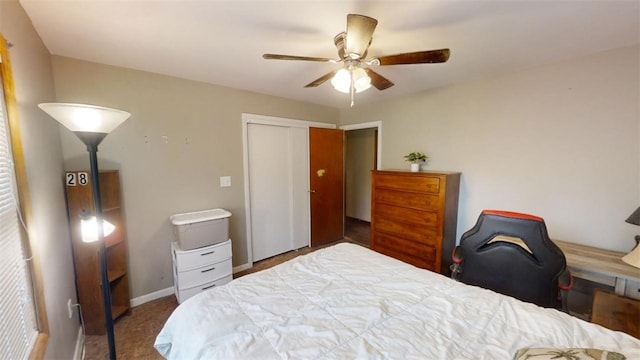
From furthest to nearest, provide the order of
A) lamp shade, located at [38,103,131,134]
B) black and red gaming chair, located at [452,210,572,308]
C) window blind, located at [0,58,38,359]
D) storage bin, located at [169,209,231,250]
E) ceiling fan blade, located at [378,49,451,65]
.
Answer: storage bin, located at [169,209,231,250] < black and red gaming chair, located at [452,210,572,308] < ceiling fan blade, located at [378,49,451,65] < lamp shade, located at [38,103,131,134] < window blind, located at [0,58,38,359]

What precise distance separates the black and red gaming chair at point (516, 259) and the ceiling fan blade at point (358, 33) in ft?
4.44

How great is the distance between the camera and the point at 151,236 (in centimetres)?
244

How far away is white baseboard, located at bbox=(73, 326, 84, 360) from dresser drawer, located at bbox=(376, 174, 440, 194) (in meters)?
3.04

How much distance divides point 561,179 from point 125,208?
403cm

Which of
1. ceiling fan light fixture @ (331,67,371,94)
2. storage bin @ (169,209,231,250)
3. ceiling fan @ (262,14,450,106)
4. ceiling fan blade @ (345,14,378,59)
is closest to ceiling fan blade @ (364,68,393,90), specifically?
ceiling fan @ (262,14,450,106)

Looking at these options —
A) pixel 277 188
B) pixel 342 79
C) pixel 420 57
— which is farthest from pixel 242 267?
pixel 420 57

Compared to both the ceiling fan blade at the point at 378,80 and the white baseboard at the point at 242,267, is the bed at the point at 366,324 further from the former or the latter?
the white baseboard at the point at 242,267

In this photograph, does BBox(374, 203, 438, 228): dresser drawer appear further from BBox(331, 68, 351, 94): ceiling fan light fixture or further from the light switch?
the light switch

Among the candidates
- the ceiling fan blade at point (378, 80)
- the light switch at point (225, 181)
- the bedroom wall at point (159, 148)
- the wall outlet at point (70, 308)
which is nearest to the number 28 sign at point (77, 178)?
the bedroom wall at point (159, 148)

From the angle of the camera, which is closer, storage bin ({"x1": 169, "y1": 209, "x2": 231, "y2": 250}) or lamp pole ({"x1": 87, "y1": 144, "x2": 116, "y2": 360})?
lamp pole ({"x1": 87, "y1": 144, "x2": 116, "y2": 360})

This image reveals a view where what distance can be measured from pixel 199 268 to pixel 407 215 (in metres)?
2.28

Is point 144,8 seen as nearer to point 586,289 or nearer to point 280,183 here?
point 280,183

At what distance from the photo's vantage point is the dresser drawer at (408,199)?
2.55 metres

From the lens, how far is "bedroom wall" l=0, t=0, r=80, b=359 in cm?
126
